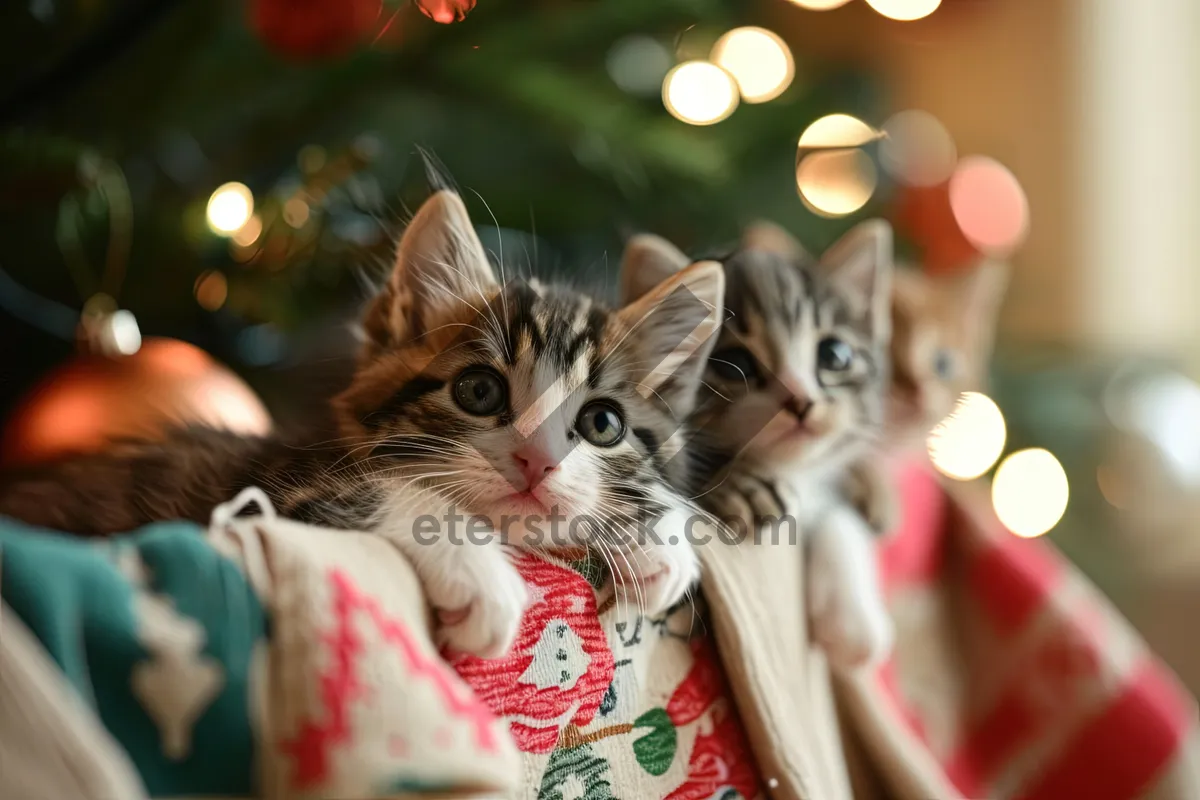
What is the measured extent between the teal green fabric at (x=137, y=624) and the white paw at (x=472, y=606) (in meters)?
0.08

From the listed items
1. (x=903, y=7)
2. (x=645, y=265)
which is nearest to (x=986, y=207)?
(x=903, y=7)

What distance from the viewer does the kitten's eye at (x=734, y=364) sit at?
541mm

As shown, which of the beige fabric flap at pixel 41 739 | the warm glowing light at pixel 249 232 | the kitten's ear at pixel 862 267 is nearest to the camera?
the beige fabric flap at pixel 41 739

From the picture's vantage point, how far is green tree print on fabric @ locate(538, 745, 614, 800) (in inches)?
16.9

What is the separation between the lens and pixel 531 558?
0.45m

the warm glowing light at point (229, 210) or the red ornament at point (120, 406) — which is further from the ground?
the warm glowing light at point (229, 210)

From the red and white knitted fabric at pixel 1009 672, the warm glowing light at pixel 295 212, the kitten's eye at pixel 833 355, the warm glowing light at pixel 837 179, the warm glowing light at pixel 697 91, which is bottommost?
the red and white knitted fabric at pixel 1009 672

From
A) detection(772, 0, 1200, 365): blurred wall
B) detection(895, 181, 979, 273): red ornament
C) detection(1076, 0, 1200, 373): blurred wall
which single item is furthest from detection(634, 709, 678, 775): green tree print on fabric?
detection(1076, 0, 1200, 373): blurred wall

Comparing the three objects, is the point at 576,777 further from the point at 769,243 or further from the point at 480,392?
the point at 769,243

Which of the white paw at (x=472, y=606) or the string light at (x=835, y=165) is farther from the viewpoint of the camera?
the string light at (x=835, y=165)

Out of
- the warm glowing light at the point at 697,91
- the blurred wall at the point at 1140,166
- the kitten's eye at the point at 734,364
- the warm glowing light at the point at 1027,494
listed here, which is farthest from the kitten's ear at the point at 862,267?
the blurred wall at the point at 1140,166

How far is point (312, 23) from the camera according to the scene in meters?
0.66

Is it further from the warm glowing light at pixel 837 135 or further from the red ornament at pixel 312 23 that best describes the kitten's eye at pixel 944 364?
the red ornament at pixel 312 23

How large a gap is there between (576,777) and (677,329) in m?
0.23
